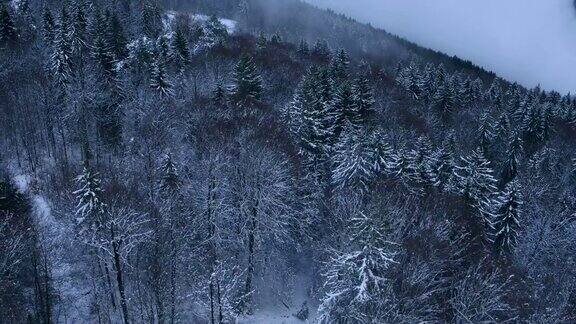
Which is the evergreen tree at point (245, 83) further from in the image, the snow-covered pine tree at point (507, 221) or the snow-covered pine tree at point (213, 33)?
the snow-covered pine tree at point (507, 221)

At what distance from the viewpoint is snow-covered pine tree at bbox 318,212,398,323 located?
21625 mm

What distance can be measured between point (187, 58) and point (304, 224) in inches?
1101

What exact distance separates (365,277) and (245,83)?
2622 centimetres

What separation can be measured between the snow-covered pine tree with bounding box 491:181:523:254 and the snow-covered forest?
11 cm

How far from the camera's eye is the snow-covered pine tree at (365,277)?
21.6 meters

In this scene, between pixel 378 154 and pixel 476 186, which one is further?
pixel 378 154

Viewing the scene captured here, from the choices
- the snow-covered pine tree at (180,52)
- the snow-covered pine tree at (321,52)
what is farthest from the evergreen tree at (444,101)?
the snow-covered pine tree at (180,52)

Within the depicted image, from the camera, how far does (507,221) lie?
32.8 meters

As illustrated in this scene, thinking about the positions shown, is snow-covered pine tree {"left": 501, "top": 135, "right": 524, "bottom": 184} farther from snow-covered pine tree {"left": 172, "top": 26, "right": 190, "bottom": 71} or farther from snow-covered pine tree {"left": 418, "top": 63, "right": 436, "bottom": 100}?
snow-covered pine tree {"left": 172, "top": 26, "right": 190, "bottom": 71}

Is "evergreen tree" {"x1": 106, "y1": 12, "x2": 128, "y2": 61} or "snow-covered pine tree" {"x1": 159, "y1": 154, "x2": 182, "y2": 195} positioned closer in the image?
"snow-covered pine tree" {"x1": 159, "y1": 154, "x2": 182, "y2": 195}

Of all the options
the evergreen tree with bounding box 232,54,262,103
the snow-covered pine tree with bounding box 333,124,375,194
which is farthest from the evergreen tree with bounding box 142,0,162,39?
the snow-covered pine tree with bounding box 333,124,375,194

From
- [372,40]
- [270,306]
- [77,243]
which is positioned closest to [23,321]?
[77,243]

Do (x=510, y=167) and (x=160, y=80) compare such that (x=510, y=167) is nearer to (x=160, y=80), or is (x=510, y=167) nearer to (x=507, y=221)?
(x=507, y=221)

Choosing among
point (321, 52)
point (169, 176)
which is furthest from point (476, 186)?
point (321, 52)
